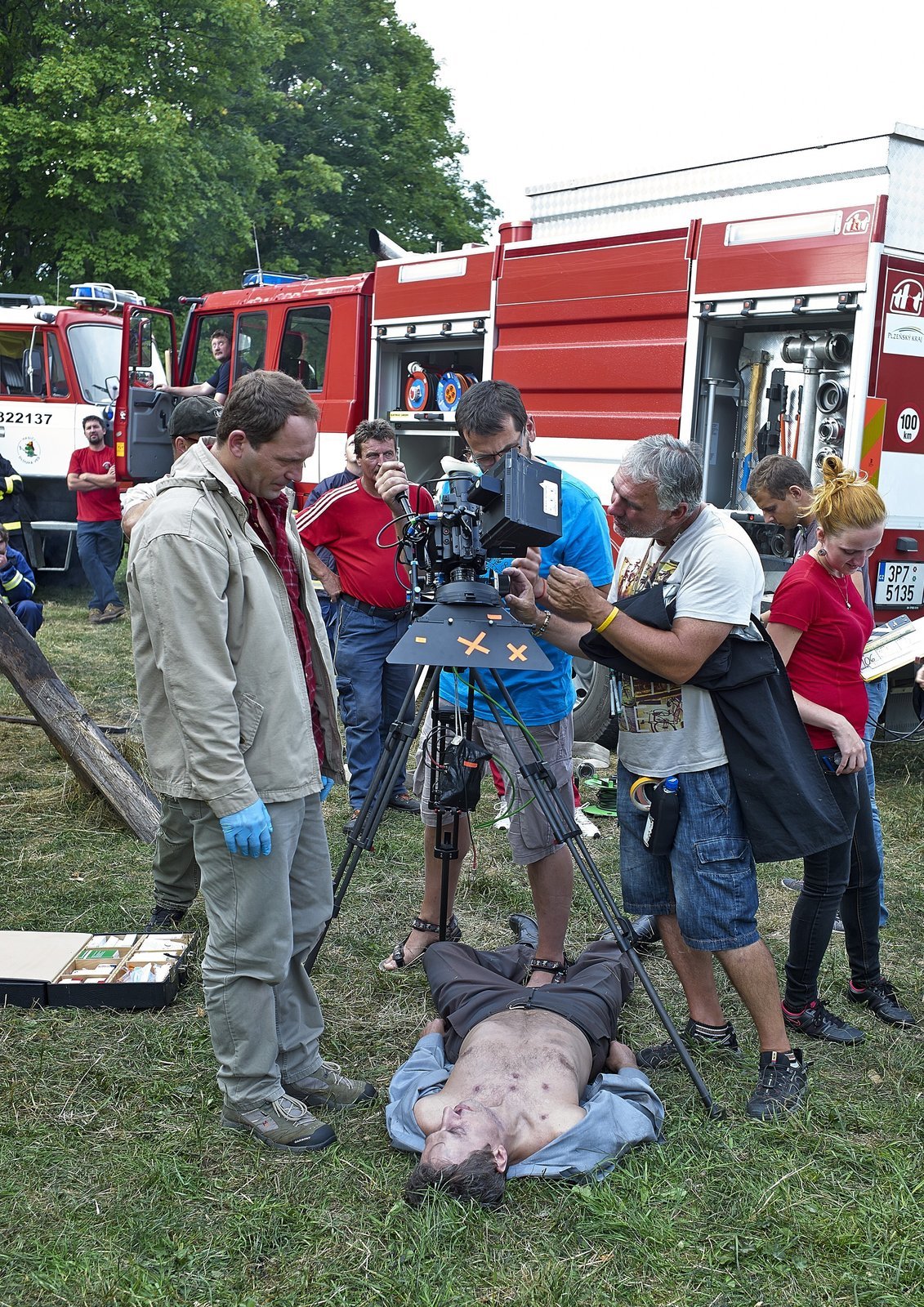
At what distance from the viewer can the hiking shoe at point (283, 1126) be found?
9.89 ft

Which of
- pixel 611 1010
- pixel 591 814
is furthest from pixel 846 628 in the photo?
pixel 591 814

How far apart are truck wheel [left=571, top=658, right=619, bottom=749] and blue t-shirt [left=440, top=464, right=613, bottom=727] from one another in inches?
120

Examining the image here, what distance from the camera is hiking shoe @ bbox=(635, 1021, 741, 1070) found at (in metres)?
3.47

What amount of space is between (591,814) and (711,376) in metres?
2.54

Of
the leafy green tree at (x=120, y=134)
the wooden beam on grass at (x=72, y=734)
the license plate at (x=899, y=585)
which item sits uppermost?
the leafy green tree at (x=120, y=134)

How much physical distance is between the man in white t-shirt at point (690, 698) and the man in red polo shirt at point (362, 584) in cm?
208

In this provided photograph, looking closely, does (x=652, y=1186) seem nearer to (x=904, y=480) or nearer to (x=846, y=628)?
(x=846, y=628)

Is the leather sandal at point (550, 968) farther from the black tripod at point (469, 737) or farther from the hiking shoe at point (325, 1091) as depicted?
the hiking shoe at point (325, 1091)

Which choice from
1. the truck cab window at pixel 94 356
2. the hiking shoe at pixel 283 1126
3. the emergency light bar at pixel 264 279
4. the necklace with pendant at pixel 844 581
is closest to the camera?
the hiking shoe at pixel 283 1126

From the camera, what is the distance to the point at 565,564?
3.78 meters

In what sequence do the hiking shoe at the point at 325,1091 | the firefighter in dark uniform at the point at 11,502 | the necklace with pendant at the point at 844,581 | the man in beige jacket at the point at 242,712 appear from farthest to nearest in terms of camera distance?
the firefighter in dark uniform at the point at 11,502 < the necklace with pendant at the point at 844,581 < the hiking shoe at the point at 325,1091 < the man in beige jacket at the point at 242,712

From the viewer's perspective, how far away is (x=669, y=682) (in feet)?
10.4

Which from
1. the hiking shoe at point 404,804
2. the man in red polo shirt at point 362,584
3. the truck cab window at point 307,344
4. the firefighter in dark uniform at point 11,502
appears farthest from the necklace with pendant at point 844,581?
the truck cab window at point 307,344

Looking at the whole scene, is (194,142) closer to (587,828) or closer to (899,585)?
(899,585)
